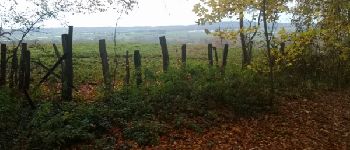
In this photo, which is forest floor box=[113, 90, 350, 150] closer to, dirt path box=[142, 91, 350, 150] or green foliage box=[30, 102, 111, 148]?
dirt path box=[142, 91, 350, 150]

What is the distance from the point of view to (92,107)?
1148cm

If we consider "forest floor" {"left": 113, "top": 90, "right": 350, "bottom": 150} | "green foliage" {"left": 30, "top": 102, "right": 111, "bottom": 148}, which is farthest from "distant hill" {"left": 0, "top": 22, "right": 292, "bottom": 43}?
"forest floor" {"left": 113, "top": 90, "right": 350, "bottom": 150}

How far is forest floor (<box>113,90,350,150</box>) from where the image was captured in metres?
11.0

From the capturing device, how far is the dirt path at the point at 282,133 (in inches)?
434

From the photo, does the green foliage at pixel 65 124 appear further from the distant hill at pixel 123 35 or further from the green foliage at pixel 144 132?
the distant hill at pixel 123 35

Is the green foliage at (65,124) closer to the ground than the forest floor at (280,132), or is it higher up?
higher up

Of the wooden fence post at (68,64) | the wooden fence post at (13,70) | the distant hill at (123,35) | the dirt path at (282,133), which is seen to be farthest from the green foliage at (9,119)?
the dirt path at (282,133)

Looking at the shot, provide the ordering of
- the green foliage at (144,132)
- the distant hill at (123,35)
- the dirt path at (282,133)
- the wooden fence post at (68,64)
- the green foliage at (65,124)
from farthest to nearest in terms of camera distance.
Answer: the distant hill at (123,35)
the wooden fence post at (68,64)
the dirt path at (282,133)
the green foliage at (144,132)
the green foliage at (65,124)

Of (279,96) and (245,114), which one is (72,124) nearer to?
(245,114)

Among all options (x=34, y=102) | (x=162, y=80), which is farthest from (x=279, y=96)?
(x=34, y=102)

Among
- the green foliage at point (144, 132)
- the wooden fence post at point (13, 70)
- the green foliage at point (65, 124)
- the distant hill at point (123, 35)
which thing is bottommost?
the green foliage at point (144, 132)

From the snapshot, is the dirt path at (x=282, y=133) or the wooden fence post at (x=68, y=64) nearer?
the dirt path at (x=282, y=133)

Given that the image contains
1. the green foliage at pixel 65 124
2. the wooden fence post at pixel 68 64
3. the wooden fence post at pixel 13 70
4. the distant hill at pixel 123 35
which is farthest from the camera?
the distant hill at pixel 123 35

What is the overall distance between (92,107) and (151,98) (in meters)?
2.29
